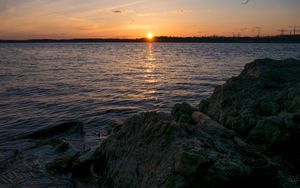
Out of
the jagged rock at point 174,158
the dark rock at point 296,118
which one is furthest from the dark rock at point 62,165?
the dark rock at point 296,118

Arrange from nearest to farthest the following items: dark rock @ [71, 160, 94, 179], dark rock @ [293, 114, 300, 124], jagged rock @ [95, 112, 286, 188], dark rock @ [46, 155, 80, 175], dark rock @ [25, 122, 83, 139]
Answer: jagged rock @ [95, 112, 286, 188] → dark rock @ [293, 114, 300, 124] → dark rock @ [71, 160, 94, 179] → dark rock @ [46, 155, 80, 175] → dark rock @ [25, 122, 83, 139]

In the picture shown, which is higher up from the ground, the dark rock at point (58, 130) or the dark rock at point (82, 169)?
the dark rock at point (82, 169)

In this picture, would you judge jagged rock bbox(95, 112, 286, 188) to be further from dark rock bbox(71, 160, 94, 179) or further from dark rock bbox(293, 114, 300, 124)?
dark rock bbox(293, 114, 300, 124)

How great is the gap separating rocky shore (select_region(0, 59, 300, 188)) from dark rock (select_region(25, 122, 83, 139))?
7cm

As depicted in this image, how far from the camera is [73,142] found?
426 inches

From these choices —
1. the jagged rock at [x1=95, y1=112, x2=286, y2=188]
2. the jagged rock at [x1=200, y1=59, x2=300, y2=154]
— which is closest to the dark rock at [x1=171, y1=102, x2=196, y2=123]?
the jagged rock at [x1=200, y1=59, x2=300, y2=154]

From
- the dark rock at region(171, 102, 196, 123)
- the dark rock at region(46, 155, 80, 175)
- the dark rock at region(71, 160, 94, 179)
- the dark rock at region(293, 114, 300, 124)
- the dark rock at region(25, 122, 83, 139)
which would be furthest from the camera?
the dark rock at region(25, 122, 83, 139)

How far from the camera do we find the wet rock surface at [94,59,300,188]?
14.7 ft

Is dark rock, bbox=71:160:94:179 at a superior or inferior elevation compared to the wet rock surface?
inferior

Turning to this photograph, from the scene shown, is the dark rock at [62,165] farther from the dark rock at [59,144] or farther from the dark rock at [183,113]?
the dark rock at [183,113]

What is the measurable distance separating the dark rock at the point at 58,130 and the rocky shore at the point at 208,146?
7 centimetres

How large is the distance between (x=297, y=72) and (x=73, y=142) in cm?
829

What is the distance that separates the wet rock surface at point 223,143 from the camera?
4.47 m

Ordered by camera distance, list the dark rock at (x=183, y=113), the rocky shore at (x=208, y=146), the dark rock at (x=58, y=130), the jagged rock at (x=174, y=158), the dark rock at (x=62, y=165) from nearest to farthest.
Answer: the jagged rock at (x=174, y=158) → the rocky shore at (x=208, y=146) → the dark rock at (x=62, y=165) → the dark rock at (x=183, y=113) → the dark rock at (x=58, y=130)
